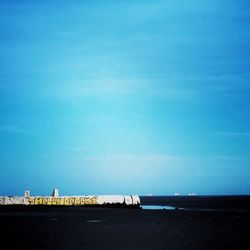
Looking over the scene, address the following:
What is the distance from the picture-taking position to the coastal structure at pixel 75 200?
112231 millimetres

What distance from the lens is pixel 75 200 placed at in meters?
115

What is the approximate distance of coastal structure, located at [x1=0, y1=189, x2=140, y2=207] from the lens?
4419 inches

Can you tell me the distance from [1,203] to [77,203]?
71.7 ft

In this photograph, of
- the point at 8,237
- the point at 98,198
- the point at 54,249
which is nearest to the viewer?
the point at 54,249

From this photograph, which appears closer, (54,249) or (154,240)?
(54,249)

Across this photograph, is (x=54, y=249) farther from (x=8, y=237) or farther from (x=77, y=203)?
(x=77, y=203)

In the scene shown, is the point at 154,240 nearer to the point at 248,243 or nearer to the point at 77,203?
the point at 248,243

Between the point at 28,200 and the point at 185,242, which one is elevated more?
the point at 28,200

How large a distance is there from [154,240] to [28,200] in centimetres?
8948

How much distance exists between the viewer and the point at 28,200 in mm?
113812

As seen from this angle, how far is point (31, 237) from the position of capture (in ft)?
105

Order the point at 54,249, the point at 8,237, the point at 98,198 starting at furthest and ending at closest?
the point at 98,198 → the point at 8,237 → the point at 54,249

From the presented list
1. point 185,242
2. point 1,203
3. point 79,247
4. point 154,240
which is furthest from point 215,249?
point 1,203

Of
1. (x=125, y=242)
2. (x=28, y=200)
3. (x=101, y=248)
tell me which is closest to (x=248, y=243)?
(x=125, y=242)
